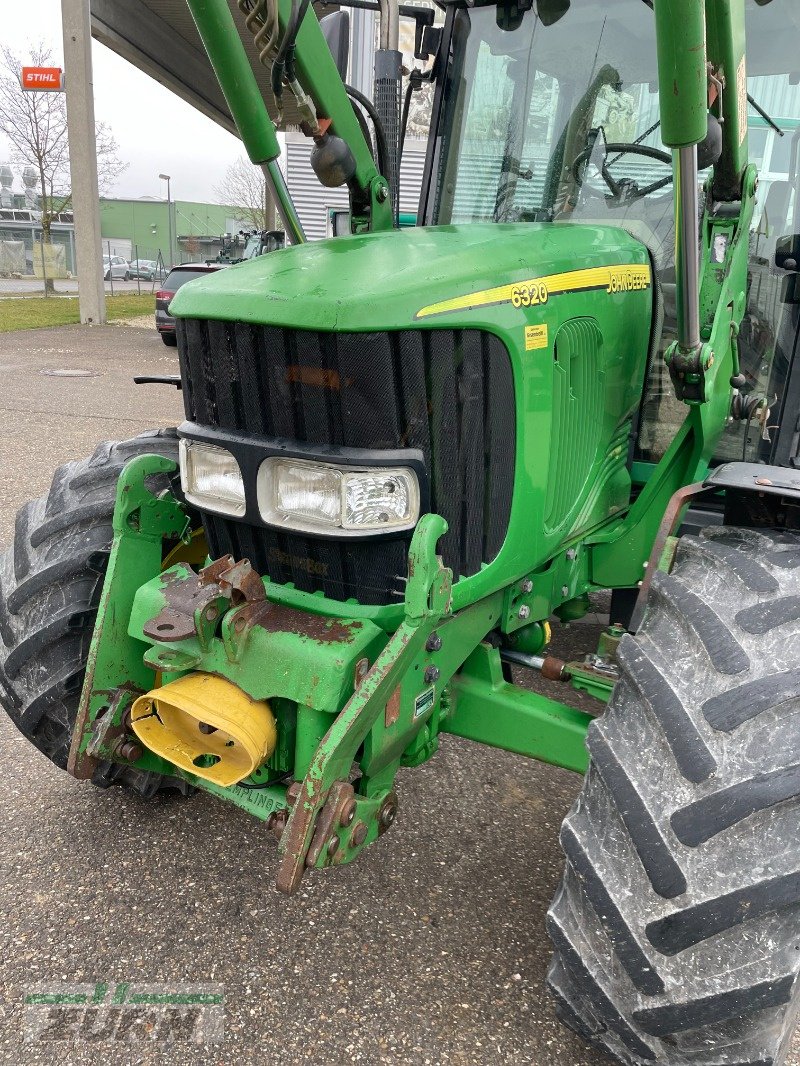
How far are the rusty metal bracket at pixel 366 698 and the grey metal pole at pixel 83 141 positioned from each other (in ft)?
60.9

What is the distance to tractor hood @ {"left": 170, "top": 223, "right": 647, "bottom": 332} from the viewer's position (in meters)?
1.91

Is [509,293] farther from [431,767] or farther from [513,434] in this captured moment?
[431,767]

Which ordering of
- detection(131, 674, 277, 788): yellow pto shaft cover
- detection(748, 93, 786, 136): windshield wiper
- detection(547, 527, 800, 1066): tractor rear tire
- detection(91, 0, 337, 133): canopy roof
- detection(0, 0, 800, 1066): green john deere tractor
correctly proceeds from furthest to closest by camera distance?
detection(91, 0, 337, 133): canopy roof, detection(748, 93, 786, 136): windshield wiper, detection(131, 674, 277, 788): yellow pto shaft cover, detection(0, 0, 800, 1066): green john deere tractor, detection(547, 527, 800, 1066): tractor rear tire

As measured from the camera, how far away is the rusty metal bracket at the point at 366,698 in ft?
6.21

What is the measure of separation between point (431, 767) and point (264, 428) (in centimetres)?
172

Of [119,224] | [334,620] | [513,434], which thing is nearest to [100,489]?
[334,620]

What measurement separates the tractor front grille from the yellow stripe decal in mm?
60

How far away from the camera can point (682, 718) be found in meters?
1.85

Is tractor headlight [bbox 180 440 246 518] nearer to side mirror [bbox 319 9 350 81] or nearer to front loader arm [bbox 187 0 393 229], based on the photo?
front loader arm [bbox 187 0 393 229]

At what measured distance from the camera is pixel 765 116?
2.92m

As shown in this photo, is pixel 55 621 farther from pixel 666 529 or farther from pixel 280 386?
pixel 666 529

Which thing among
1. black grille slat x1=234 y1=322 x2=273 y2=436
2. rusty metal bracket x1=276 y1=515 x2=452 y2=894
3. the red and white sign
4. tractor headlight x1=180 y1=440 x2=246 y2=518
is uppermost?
the red and white sign

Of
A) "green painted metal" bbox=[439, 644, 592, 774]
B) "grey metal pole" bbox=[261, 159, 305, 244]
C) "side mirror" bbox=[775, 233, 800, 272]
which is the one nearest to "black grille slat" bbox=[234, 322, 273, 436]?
"green painted metal" bbox=[439, 644, 592, 774]

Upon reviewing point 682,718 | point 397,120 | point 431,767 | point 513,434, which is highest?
point 397,120
